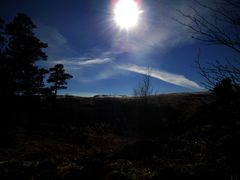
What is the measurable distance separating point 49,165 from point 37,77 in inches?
555

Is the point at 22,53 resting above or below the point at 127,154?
above

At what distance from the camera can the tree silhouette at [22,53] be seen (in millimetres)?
18922

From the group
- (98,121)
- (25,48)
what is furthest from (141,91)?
(25,48)

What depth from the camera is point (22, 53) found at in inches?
756

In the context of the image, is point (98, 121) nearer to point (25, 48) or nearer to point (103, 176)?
point (25, 48)

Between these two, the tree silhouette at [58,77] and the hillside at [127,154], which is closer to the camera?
the hillside at [127,154]

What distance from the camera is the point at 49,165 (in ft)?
24.9

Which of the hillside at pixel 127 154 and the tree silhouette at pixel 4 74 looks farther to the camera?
the tree silhouette at pixel 4 74

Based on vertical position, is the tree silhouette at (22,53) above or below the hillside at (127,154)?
above

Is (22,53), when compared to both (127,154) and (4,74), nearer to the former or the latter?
(4,74)

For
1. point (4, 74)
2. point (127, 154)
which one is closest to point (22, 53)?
point (4, 74)

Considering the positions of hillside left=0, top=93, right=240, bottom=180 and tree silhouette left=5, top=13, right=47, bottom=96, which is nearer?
hillside left=0, top=93, right=240, bottom=180

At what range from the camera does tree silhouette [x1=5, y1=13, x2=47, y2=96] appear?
745 inches

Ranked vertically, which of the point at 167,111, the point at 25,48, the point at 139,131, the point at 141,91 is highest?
the point at 25,48
